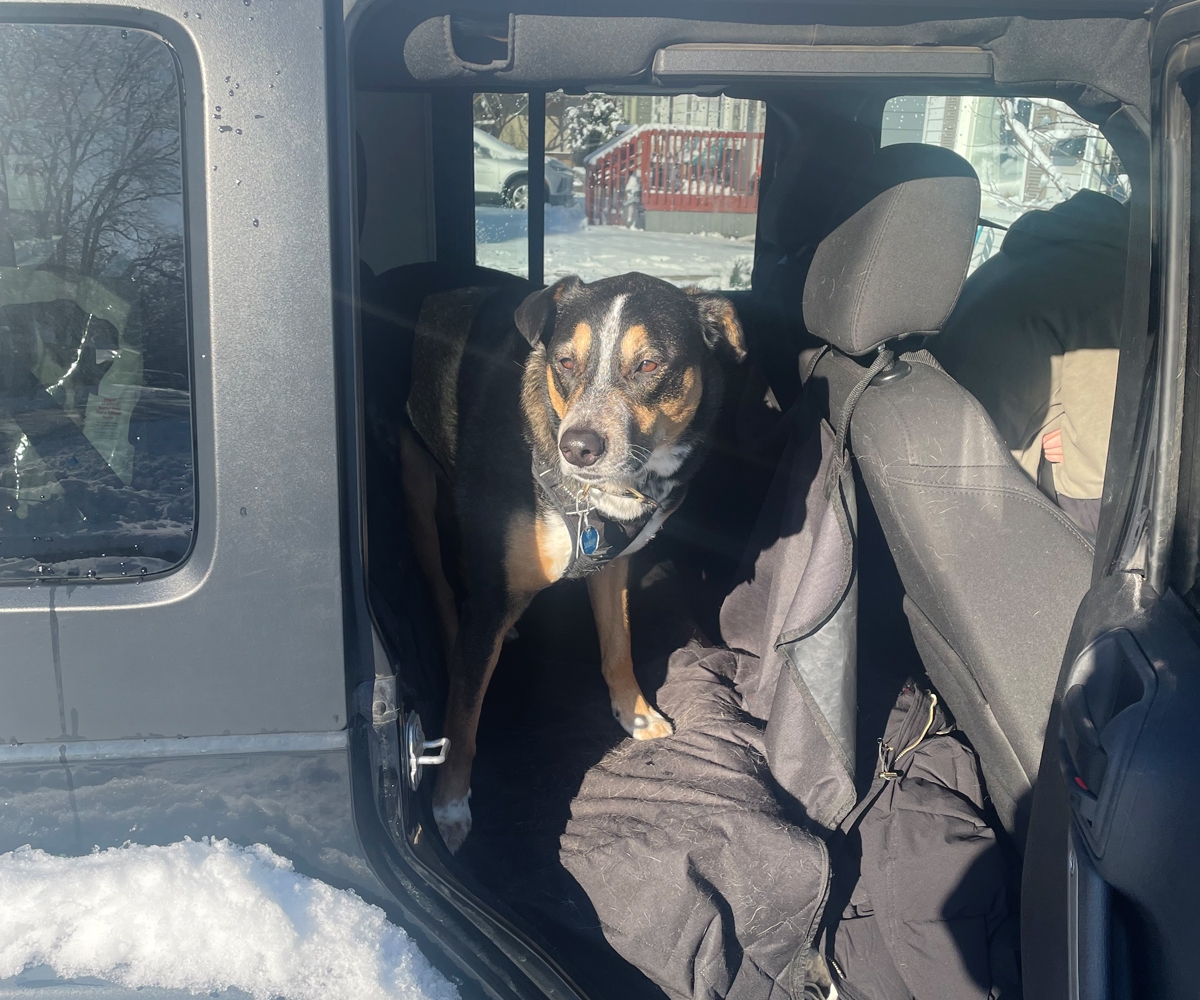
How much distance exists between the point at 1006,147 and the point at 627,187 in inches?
421

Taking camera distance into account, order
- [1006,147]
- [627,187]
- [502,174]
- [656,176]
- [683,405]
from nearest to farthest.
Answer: [683,405] < [1006,147] < [502,174] < [627,187] < [656,176]

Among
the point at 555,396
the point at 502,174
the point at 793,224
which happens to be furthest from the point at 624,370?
the point at 502,174

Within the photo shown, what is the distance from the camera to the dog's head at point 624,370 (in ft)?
8.12

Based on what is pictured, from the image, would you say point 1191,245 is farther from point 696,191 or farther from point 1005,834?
point 696,191

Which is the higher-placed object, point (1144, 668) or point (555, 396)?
point (555, 396)

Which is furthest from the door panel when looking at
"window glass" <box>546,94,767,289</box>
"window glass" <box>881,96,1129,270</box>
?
"window glass" <box>546,94,767,289</box>

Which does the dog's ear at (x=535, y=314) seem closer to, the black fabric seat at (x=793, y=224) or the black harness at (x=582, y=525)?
the black harness at (x=582, y=525)

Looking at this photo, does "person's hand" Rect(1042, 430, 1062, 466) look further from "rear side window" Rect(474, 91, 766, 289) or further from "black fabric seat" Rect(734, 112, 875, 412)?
"rear side window" Rect(474, 91, 766, 289)

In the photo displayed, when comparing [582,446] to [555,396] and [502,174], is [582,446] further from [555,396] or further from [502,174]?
[502,174]

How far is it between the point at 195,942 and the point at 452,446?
80.1 inches

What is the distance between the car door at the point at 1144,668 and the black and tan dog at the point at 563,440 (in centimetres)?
131

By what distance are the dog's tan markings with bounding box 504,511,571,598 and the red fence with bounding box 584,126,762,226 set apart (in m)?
9.35

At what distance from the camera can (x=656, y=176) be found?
44.3 ft

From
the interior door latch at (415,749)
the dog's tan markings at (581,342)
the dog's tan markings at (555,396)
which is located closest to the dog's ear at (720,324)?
the dog's tan markings at (581,342)
